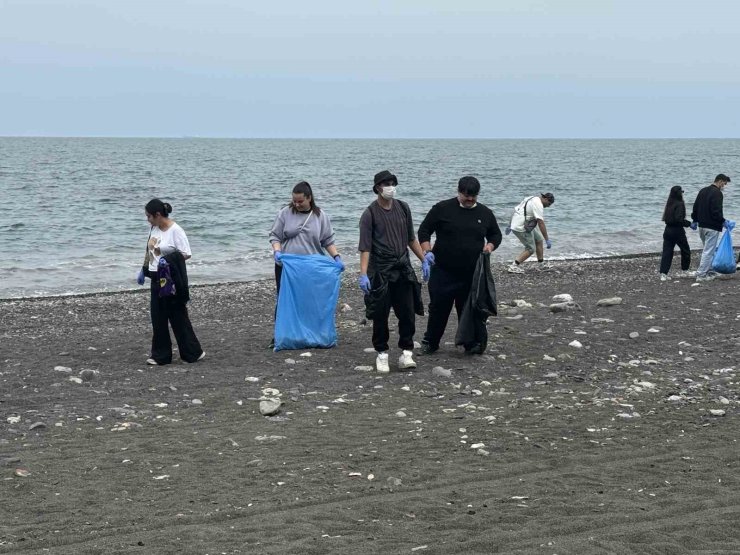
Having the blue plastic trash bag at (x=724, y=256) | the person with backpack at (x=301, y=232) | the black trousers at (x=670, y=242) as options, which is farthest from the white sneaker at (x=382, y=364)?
the blue plastic trash bag at (x=724, y=256)

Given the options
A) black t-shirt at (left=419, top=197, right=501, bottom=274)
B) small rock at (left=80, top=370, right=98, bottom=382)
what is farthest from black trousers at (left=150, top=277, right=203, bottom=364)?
black t-shirt at (left=419, top=197, right=501, bottom=274)

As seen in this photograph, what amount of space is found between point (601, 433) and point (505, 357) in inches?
108

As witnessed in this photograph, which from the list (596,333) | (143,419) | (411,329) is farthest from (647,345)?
(143,419)

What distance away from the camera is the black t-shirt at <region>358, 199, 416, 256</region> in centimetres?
902

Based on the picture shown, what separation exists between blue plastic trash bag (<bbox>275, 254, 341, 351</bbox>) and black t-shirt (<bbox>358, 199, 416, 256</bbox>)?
1.23 m

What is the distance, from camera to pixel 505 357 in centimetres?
993

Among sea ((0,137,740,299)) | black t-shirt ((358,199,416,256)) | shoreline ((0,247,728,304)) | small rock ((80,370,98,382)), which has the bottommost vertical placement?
sea ((0,137,740,299))

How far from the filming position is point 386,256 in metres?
9.00

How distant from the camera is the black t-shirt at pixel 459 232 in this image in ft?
30.6

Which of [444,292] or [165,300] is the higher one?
[444,292]

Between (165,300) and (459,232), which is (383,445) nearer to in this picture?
(459,232)

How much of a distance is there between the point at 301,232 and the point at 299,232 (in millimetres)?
21

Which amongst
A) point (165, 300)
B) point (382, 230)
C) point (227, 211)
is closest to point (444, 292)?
point (382, 230)

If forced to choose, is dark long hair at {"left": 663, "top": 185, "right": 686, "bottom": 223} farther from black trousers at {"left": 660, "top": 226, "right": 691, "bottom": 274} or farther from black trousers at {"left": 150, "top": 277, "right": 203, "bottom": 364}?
black trousers at {"left": 150, "top": 277, "right": 203, "bottom": 364}
